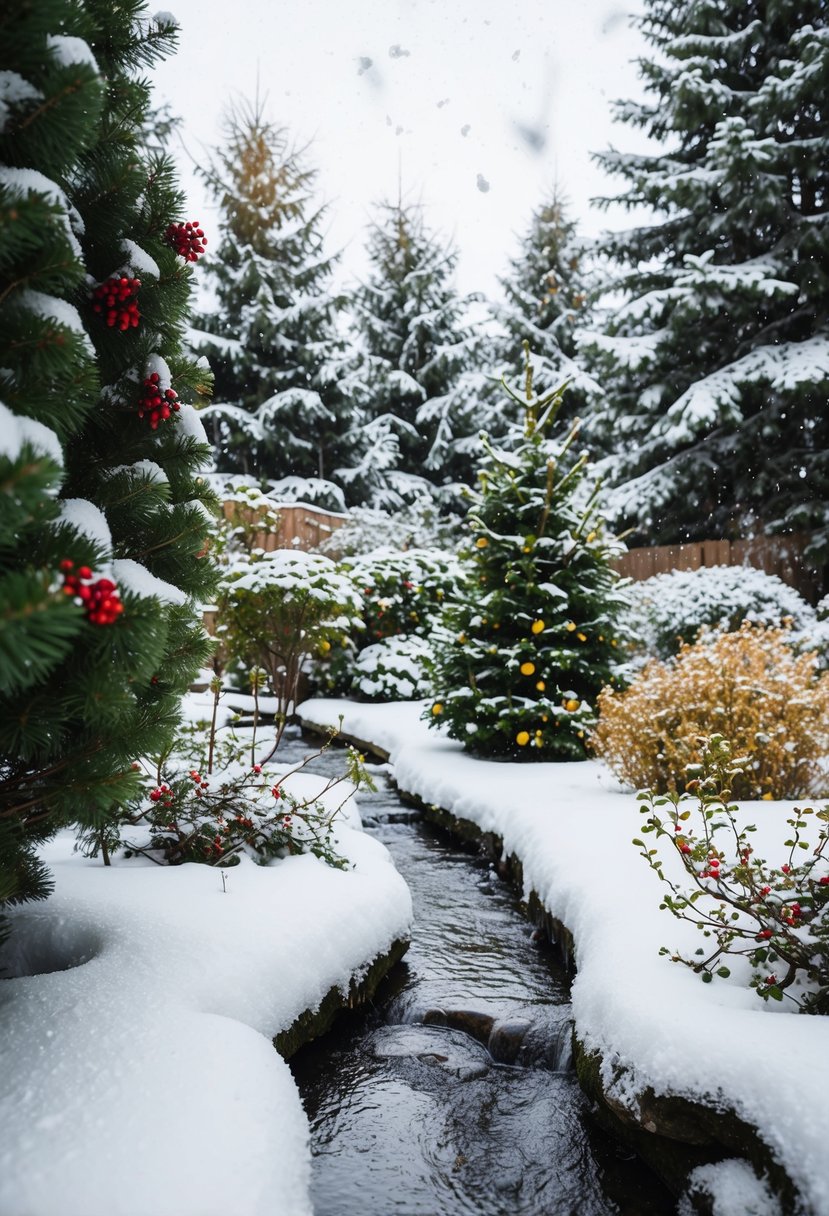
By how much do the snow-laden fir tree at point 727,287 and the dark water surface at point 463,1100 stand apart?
971cm

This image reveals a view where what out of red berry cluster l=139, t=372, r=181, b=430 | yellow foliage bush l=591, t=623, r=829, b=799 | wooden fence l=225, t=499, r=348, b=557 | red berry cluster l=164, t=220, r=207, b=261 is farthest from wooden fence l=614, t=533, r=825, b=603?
red berry cluster l=139, t=372, r=181, b=430

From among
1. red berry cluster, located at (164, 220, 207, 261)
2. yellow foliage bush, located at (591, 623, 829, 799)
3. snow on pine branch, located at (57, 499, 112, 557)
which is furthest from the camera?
yellow foliage bush, located at (591, 623, 829, 799)

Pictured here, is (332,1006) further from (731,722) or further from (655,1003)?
(731,722)

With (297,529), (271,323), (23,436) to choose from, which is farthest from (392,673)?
(271,323)

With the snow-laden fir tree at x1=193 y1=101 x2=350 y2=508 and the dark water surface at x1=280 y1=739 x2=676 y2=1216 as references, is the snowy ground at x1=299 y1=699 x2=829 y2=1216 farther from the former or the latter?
the snow-laden fir tree at x1=193 y1=101 x2=350 y2=508

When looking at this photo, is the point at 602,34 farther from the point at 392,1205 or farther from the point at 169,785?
the point at 392,1205

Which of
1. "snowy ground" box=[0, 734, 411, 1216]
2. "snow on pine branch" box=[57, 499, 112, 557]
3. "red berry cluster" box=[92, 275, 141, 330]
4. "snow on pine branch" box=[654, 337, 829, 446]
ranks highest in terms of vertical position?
"snow on pine branch" box=[654, 337, 829, 446]

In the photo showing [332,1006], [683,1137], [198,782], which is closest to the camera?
[683,1137]

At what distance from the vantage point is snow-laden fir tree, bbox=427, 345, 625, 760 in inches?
245

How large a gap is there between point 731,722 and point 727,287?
9.36 meters

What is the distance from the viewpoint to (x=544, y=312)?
1964 cm

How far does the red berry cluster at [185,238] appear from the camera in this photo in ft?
7.38

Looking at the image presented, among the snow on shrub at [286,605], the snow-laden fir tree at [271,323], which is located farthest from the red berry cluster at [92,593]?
the snow-laden fir tree at [271,323]

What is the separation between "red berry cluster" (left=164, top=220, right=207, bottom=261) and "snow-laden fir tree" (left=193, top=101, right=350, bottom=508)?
1571cm
